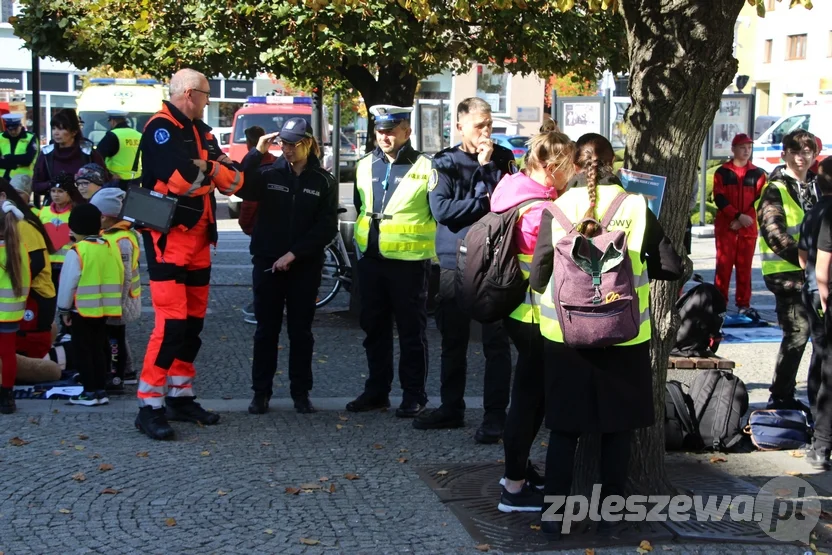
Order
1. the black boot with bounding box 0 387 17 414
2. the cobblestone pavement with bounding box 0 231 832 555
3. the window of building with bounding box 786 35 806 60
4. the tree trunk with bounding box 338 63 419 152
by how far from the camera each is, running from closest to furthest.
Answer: the cobblestone pavement with bounding box 0 231 832 555, the black boot with bounding box 0 387 17 414, the tree trunk with bounding box 338 63 419 152, the window of building with bounding box 786 35 806 60

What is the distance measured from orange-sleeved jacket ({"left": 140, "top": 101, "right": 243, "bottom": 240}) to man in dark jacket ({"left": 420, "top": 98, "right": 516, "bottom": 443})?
1.32m

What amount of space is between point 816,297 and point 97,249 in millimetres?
4524

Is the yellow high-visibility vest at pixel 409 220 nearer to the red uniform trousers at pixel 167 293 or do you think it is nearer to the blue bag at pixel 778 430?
the red uniform trousers at pixel 167 293

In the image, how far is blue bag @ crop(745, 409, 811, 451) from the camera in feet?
21.3

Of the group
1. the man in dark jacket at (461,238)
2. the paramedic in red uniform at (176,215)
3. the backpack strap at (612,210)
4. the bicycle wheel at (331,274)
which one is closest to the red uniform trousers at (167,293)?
the paramedic in red uniform at (176,215)

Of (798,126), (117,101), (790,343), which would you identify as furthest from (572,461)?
(798,126)

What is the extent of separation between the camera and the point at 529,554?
467 centimetres

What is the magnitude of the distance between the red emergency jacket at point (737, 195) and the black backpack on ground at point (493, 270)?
22.5 ft

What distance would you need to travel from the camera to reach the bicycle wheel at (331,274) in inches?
442

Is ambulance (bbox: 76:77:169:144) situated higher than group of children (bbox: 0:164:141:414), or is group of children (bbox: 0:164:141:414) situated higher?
ambulance (bbox: 76:77:169:144)

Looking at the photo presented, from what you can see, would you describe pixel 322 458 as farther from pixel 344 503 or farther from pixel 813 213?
pixel 813 213

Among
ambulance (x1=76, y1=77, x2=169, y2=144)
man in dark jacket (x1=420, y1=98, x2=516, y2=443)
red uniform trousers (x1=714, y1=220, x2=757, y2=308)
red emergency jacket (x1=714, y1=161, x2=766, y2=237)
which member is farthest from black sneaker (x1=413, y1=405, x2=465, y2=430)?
ambulance (x1=76, y1=77, x2=169, y2=144)

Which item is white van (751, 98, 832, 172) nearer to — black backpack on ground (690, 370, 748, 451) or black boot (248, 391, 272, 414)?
black backpack on ground (690, 370, 748, 451)

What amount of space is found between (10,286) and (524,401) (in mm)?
3451
